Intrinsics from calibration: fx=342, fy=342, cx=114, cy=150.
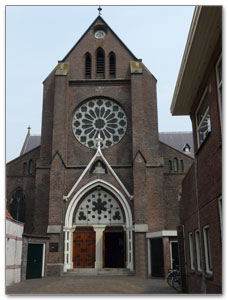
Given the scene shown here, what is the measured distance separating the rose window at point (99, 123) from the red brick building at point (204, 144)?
13.8m

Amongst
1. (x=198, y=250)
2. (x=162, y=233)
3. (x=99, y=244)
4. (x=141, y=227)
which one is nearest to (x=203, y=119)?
(x=198, y=250)

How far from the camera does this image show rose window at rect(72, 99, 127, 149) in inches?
1019

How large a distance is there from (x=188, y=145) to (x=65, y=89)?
14.9 m

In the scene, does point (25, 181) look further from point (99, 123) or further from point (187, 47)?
point (187, 47)

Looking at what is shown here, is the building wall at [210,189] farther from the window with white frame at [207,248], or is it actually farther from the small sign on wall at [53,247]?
the small sign on wall at [53,247]

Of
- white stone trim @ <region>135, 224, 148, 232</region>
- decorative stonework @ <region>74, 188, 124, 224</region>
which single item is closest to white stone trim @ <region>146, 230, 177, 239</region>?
white stone trim @ <region>135, 224, 148, 232</region>

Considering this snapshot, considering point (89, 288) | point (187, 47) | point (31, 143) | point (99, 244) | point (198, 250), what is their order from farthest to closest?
point (31, 143)
point (99, 244)
point (89, 288)
point (198, 250)
point (187, 47)

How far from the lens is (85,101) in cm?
2680

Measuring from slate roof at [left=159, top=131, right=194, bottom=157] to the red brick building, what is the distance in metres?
24.2

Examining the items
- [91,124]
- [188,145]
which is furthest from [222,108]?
[188,145]

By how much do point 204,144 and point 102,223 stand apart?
49.7 feet

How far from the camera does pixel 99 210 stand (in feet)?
78.4

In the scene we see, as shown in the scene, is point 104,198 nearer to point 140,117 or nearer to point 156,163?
point 156,163

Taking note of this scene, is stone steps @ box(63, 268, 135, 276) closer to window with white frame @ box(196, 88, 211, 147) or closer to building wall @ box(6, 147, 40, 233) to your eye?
building wall @ box(6, 147, 40, 233)
